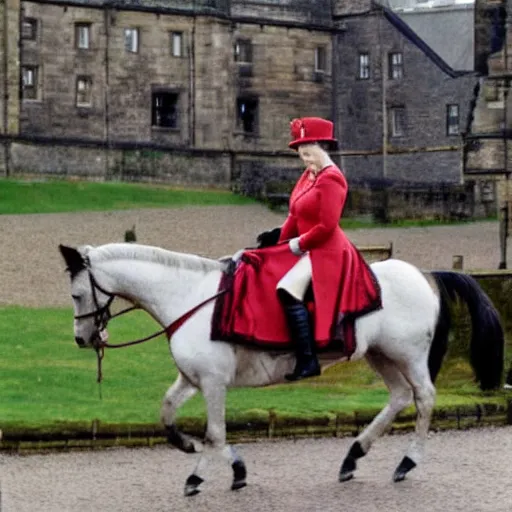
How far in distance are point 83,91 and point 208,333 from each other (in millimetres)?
60351

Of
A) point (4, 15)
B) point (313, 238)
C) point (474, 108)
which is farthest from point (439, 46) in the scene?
point (313, 238)

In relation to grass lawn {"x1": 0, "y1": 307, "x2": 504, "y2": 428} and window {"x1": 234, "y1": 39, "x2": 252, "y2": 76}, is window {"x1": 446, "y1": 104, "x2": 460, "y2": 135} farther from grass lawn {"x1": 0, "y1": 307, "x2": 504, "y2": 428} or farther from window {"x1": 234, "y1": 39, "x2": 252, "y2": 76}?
grass lawn {"x1": 0, "y1": 307, "x2": 504, "y2": 428}

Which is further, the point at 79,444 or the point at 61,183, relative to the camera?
the point at 61,183

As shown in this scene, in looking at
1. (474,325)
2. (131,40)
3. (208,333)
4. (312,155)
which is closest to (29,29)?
(131,40)

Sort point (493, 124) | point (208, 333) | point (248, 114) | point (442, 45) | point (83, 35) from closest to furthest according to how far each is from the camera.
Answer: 1. point (208, 333)
2. point (493, 124)
3. point (83, 35)
4. point (248, 114)
5. point (442, 45)

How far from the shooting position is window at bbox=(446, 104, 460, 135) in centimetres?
7825

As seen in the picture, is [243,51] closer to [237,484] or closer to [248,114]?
[248,114]

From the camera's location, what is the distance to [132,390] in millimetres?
19844

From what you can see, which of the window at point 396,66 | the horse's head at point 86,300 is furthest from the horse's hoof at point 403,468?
the window at point 396,66

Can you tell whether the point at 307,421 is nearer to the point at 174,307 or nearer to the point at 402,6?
the point at 174,307

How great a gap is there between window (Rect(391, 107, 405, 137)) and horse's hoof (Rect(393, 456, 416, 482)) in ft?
217

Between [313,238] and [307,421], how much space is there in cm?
263

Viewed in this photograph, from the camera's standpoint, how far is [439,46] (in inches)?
3182

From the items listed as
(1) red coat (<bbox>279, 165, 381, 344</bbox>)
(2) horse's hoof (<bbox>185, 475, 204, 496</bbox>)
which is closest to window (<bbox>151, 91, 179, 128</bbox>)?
(1) red coat (<bbox>279, 165, 381, 344</bbox>)
